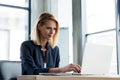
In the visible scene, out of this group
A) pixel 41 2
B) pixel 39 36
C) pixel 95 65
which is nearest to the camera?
pixel 95 65

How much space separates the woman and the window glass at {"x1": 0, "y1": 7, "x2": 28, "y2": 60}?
1.72 m

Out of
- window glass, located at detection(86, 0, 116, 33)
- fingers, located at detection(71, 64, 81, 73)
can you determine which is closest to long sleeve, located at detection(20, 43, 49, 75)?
fingers, located at detection(71, 64, 81, 73)

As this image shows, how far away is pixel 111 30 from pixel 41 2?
1.66m

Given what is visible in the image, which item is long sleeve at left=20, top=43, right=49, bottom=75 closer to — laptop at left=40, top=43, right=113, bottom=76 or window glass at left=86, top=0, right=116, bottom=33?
laptop at left=40, top=43, right=113, bottom=76

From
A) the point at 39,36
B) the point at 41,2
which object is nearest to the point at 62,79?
the point at 39,36

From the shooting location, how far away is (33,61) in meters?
1.98

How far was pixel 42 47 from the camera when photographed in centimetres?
219

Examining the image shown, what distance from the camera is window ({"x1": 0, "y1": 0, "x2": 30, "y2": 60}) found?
12.6ft

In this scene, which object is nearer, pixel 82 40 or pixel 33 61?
pixel 33 61

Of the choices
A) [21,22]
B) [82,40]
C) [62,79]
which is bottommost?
[62,79]

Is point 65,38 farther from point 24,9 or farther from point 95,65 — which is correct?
point 95,65

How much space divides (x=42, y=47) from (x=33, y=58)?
6.5 inches

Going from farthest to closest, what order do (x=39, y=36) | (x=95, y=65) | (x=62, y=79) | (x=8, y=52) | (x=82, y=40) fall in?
(x=8, y=52)
(x=82, y=40)
(x=39, y=36)
(x=95, y=65)
(x=62, y=79)

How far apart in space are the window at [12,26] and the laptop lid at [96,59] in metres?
2.55
